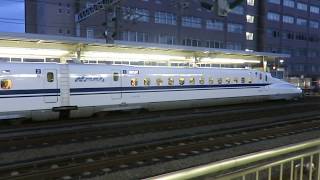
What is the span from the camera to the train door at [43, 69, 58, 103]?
20750mm

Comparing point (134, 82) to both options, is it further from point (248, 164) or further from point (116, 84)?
point (248, 164)

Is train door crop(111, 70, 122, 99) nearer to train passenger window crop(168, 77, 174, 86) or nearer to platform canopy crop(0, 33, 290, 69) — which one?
platform canopy crop(0, 33, 290, 69)

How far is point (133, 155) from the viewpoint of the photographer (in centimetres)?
1281

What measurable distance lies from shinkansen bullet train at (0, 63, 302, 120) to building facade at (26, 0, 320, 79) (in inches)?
359

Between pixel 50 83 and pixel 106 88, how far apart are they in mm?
3434

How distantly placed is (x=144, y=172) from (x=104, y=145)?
421cm

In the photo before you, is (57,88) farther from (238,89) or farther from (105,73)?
(238,89)

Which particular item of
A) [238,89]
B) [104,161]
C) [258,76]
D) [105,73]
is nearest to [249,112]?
[238,89]

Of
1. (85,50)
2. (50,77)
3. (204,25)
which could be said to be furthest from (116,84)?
(204,25)

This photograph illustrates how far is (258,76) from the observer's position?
34.2 meters

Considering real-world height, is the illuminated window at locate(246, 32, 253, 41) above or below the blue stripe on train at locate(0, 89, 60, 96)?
above

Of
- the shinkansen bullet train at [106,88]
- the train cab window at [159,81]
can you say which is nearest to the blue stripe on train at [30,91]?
the shinkansen bullet train at [106,88]

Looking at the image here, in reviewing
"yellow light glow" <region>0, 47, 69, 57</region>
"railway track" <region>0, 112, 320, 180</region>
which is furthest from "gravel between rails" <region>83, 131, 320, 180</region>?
"yellow light glow" <region>0, 47, 69, 57</region>

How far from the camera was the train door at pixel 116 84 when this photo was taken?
23.7 m
